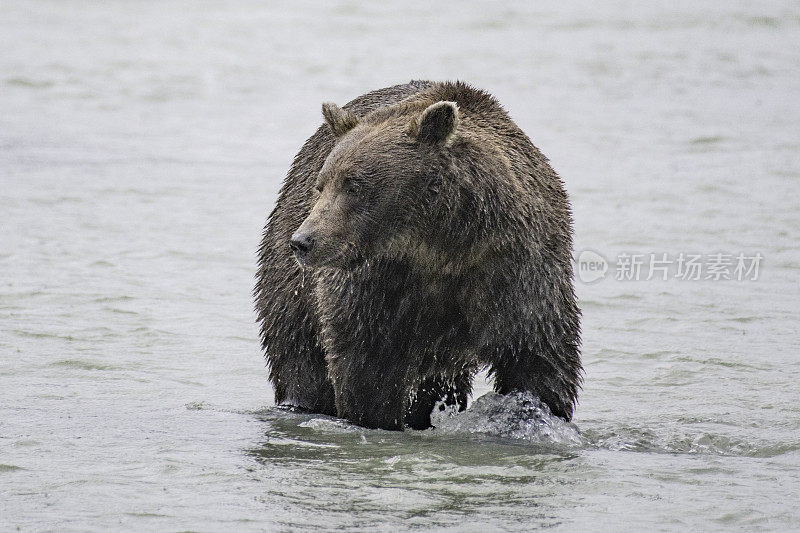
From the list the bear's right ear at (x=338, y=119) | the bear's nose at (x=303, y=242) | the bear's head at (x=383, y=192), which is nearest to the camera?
the bear's nose at (x=303, y=242)

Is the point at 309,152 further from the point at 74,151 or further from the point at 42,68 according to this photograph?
the point at 42,68

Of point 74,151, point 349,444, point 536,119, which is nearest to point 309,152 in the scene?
point 349,444

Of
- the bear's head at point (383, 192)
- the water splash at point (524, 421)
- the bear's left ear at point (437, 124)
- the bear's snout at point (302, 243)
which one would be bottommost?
the water splash at point (524, 421)

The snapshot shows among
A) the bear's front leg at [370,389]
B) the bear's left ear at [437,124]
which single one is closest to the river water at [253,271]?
the bear's front leg at [370,389]

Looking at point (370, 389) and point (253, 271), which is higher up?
point (253, 271)

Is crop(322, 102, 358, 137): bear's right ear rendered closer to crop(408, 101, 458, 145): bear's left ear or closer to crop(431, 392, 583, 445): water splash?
crop(408, 101, 458, 145): bear's left ear

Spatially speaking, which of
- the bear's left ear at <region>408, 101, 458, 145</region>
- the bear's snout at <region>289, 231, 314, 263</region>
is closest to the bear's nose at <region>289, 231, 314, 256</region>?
the bear's snout at <region>289, 231, 314, 263</region>

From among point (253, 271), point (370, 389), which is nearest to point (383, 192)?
point (370, 389)

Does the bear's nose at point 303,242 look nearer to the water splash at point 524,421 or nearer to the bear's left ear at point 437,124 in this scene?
the bear's left ear at point 437,124

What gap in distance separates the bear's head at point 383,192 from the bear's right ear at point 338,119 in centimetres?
40

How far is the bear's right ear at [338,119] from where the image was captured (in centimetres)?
655

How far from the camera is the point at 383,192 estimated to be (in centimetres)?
611

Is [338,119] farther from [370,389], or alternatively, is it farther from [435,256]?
[370,389]

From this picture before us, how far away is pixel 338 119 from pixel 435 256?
86 cm
